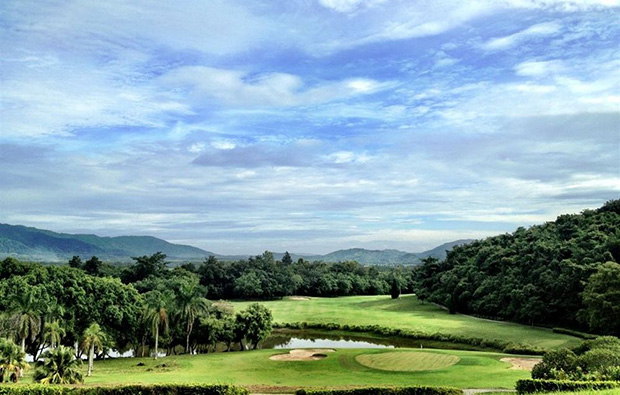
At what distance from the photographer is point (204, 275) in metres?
125

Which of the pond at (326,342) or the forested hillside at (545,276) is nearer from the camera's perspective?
the forested hillside at (545,276)

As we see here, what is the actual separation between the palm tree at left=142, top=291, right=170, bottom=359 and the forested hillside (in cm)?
5016

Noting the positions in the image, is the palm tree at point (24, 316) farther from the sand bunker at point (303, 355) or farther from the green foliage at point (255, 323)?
the sand bunker at point (303, 355)

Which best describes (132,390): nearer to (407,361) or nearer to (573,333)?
(407,361)

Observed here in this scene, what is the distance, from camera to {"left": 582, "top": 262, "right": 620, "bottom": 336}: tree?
57.0 meters

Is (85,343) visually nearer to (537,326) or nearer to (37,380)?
(37,380)

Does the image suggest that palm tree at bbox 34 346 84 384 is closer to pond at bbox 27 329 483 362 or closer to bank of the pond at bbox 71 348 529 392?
bank of the pond at bbox 71 348 529 392

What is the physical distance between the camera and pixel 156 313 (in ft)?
176

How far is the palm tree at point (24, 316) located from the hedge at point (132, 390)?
62.1ft

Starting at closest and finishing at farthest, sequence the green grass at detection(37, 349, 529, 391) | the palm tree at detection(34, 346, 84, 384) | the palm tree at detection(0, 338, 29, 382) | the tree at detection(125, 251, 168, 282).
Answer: the palm tree at detection(34, 346, 84, 384)
the palm tree at detection(0, 338, 29, 382)
the green grass at detection(37, 349, 529, 391)
the tree at detection(125, 251, 168, 282)

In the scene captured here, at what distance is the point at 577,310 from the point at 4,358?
6814 centimetres

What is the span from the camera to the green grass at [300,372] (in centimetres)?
3834

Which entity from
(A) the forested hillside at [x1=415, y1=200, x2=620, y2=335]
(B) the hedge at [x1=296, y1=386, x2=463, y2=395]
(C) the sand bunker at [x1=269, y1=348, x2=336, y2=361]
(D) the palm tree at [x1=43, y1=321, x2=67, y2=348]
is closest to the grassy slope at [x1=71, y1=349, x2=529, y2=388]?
(C) the sand bunker at [x1=269, y1=348, x2=336, y2=361]

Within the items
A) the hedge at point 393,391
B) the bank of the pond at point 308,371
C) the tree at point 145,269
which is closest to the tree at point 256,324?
the bank of the pond at point 308,371
